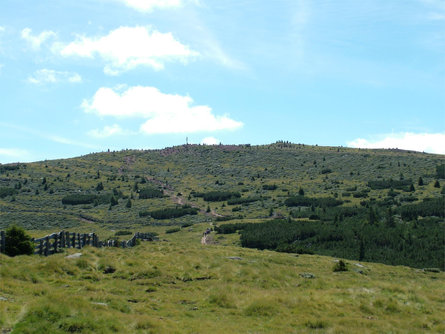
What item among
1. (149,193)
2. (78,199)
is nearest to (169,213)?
(149,193)

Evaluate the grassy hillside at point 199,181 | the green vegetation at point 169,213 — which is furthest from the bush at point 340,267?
the green vegetation at point 169,213

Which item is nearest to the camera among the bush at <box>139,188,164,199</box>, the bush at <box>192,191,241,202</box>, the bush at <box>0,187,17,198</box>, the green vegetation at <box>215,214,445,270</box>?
the green vegetation at <box>215,214,445,270</box>

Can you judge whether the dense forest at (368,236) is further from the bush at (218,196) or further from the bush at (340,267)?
the bush at (218,196)

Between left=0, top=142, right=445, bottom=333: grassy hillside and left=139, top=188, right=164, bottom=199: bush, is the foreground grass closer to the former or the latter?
left=0, top=142, right=445, bottom=333: grassy hillside

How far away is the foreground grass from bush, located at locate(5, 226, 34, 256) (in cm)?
176

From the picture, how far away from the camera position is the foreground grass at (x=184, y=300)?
1133 cm

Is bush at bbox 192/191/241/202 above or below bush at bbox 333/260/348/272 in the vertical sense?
above

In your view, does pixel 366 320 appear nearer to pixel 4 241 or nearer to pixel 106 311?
pixel 106 311

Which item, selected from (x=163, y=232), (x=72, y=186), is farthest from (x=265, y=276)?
(x=72, y=186)

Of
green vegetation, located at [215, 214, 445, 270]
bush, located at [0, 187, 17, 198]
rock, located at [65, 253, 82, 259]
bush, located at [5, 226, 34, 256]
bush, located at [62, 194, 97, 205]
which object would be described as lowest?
green vegetation, located at [215, 214, 445, 270]

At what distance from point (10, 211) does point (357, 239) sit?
294ft

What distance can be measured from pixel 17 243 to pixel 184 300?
11.3 meters

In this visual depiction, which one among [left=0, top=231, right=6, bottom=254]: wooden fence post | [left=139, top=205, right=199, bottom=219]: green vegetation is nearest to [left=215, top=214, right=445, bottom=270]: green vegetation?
[left=139, top=205, right=199, bottom=219]: green vegetation

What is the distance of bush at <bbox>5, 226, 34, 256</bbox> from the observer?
71.1 ft
